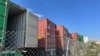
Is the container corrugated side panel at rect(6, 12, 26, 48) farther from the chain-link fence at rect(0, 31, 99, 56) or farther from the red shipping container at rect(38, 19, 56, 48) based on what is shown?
the red shipping container at rect(38, 19, 56, 48)

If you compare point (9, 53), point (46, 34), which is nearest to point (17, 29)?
point (46, 34)

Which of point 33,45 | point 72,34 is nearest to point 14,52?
point 33,45

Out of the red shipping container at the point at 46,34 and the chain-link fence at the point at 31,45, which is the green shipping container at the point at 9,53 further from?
the red shipping container at the point at 46,34

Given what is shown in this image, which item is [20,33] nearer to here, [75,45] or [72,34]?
[75,45]

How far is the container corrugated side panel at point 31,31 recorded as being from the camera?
36.1ft

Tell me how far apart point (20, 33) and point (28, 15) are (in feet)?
4.50

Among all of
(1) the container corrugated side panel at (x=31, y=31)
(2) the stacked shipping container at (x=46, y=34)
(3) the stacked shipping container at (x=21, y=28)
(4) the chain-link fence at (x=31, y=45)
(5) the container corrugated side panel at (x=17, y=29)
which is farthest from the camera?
(2) the stacked shipping container at (x=46, y=34)

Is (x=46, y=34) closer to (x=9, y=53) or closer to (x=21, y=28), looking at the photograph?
(x=21, y=28)

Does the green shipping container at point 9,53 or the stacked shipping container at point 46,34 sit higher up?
the stacked shipping container at point 46,34

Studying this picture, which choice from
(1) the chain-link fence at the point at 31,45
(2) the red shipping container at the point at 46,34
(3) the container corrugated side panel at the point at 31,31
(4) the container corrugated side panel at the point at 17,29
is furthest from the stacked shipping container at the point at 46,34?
→ (4) the container corrugated side panel at the point at 17,29

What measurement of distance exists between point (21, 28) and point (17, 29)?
516mm

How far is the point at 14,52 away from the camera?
757 cm

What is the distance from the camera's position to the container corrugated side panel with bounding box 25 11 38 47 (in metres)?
11.0

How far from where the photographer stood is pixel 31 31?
451 inches
